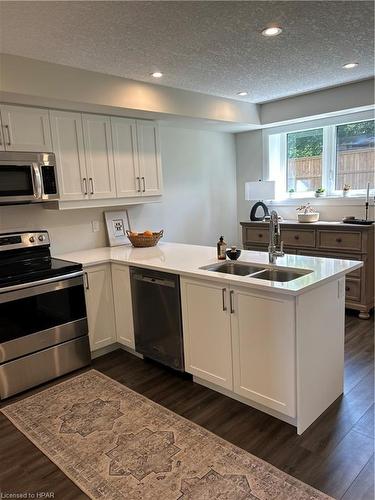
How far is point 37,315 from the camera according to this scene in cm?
284

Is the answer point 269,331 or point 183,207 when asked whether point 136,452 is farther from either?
point 183,207

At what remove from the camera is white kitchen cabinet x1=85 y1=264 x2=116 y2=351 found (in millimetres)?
3221

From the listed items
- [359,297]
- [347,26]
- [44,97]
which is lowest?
[359,297]

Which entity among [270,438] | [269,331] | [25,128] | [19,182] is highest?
[25,128]

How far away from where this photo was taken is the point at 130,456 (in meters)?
2.06

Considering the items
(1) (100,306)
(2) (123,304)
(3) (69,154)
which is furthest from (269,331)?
(3) (69,154)

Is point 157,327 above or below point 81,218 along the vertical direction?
below

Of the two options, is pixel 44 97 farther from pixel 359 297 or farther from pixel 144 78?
pixel 359 297

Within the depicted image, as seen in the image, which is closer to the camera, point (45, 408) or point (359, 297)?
point (45, 408)

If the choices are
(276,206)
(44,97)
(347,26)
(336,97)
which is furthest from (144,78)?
(276,206)

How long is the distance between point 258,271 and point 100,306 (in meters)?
1.49

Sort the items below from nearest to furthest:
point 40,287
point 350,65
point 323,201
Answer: point 40,287
point 350,65
point 323,201

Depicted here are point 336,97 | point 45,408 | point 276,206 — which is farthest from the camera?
point 276,206

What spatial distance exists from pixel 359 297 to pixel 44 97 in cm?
354
